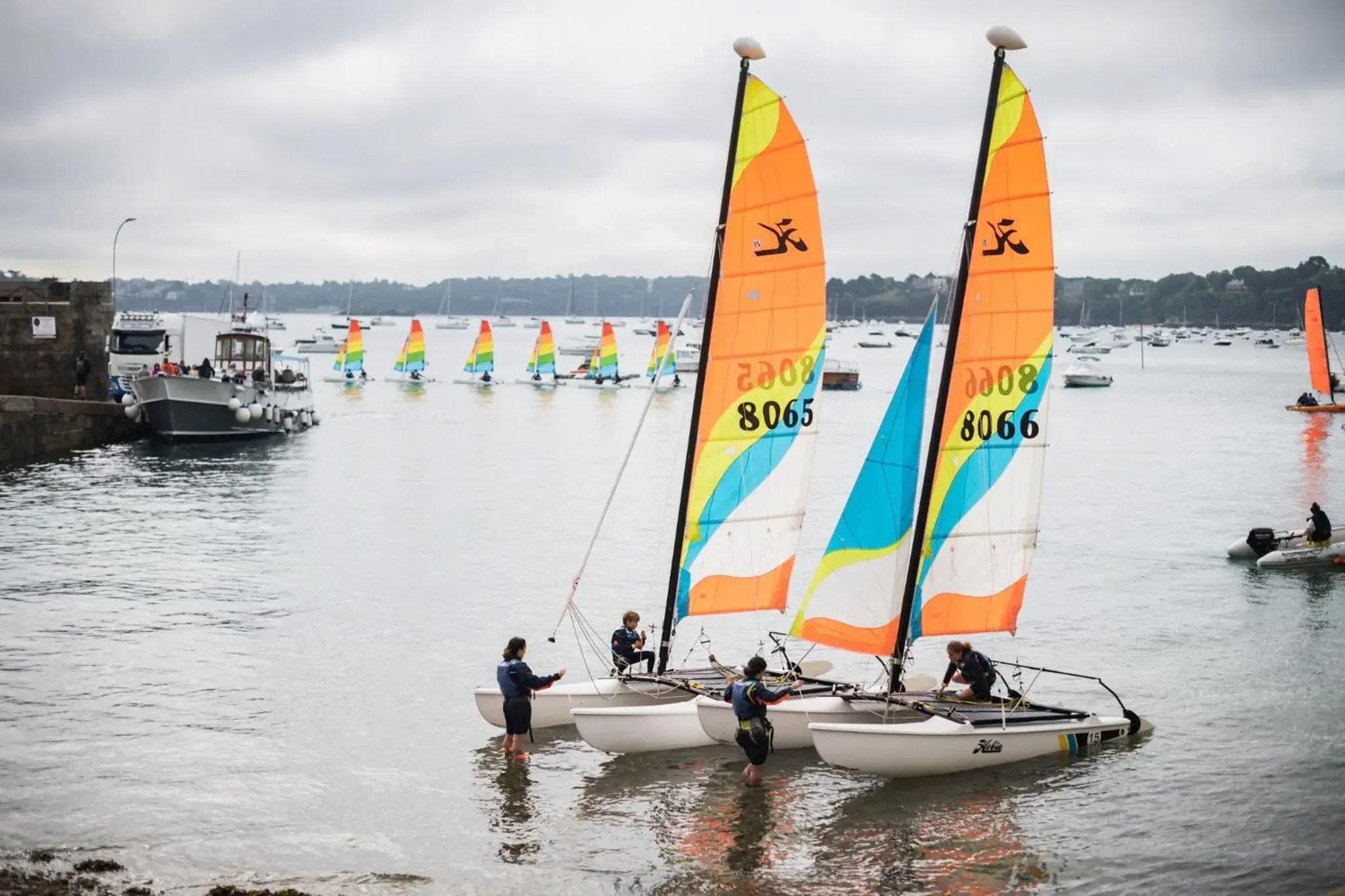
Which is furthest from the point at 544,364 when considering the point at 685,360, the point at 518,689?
the point at 518,689

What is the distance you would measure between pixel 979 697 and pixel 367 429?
63686 mm

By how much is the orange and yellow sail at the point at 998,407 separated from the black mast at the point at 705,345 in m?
3.57

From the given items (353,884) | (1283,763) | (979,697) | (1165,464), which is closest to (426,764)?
(353,884)

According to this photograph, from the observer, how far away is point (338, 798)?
731 inches

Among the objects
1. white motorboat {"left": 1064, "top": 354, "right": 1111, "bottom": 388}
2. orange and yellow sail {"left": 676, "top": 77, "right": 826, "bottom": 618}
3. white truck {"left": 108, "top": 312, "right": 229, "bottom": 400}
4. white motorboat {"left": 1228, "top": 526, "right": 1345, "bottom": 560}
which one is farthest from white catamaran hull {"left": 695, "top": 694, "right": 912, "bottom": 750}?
white motorboat {"left": 1064, "top": 354, "right": 1111, "bottom": 388}

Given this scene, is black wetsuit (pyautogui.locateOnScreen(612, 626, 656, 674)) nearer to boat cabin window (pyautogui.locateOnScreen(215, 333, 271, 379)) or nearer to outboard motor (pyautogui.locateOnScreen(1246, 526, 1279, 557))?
outboard motor (pyautogui.locateOnScreen(1246, 526, 1279, 557))

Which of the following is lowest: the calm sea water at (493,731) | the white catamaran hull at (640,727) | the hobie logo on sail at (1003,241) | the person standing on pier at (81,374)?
the calm sea water at (493,731)

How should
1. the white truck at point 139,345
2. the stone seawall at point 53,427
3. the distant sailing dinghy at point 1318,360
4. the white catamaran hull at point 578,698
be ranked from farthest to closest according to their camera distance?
the distant sailing dinghy at point 1318,360 < the white truck at point 139,345 < the stone seawall at point 53,427 < the white catamaran hull at point 578,698

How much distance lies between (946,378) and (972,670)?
4.25 m

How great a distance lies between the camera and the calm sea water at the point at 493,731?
53.7ft

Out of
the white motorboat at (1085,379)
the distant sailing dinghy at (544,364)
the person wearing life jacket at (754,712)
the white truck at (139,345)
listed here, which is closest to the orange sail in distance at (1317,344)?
the white motorboat at (1085,379)

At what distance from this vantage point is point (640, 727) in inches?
757

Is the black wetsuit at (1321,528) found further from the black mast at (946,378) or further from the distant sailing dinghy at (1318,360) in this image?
the distant sailing dinghy at (1318,360)

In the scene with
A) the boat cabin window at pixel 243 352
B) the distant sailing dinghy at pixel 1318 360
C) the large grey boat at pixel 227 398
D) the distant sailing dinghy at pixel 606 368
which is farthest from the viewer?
the distant sailing dinghy at pixel 606 368
